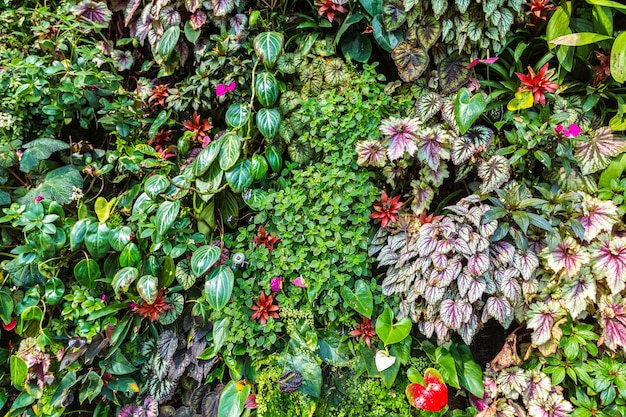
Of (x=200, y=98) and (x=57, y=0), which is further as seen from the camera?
(x=57, y=0)

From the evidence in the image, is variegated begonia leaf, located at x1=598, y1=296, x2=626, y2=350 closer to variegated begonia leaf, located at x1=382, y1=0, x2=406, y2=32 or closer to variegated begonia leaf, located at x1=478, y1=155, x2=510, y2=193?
variegated begonia leaf, located at x1=478, y1=155, x2=510, y2=193

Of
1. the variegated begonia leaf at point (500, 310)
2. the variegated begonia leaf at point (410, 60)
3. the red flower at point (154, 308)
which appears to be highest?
the variegated begonia leaf at point (410, 60)

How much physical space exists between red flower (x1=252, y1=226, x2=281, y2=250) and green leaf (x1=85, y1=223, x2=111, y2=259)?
0.70 metres

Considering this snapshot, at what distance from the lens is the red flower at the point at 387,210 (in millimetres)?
1907

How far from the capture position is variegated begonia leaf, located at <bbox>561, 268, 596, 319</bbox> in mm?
1604

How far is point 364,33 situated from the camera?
81.1 inches

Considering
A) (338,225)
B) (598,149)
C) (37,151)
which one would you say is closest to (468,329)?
(338,225)

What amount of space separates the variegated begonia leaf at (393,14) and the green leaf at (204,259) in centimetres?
135

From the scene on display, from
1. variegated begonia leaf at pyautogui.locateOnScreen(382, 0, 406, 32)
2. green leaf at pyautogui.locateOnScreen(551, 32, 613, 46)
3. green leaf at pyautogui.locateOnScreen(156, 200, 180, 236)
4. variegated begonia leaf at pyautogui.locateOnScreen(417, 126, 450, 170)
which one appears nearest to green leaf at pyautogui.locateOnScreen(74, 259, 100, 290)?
green leaf at pyautogui.locateOnScreen(156, 200, 180, 236)

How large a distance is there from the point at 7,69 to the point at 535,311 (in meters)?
2.75

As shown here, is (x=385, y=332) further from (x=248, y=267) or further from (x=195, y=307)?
(x=195, y=307)

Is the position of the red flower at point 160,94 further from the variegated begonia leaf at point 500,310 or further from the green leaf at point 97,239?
the variegated begonia leaf at point 500,310

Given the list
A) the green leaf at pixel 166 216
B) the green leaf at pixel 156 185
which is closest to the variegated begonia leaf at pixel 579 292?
the green leaf at pixel 166 216

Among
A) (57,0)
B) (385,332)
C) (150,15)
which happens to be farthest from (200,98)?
(385,332)
